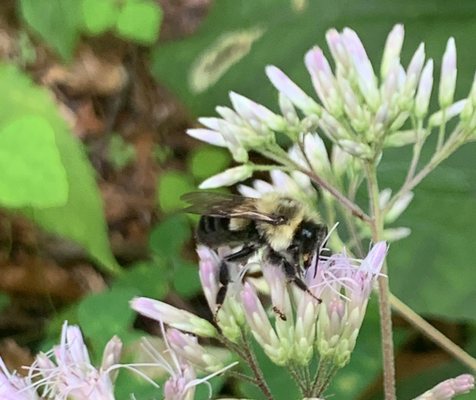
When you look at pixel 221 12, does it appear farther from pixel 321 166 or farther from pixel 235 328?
pixel 235 328

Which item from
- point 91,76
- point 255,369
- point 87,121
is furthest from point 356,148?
point 91,76

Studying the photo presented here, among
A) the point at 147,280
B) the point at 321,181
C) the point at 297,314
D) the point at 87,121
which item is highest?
the point at 321,181

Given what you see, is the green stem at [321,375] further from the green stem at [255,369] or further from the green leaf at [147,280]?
the green leaf at [147,280]

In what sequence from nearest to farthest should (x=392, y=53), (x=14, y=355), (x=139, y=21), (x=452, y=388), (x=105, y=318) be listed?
1. (x=452, y=388)
2. (x=392, y=53)
3. (x=105, y=318)
4. (x=14, y=355)
5. (x=139, y=21)

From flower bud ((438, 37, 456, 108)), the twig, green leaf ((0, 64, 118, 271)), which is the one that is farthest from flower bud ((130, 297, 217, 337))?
green leaf ((0, 64, 118, 271))

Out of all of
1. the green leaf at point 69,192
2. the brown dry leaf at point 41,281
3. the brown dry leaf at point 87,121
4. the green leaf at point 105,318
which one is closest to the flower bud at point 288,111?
the green leaf at point 105,318

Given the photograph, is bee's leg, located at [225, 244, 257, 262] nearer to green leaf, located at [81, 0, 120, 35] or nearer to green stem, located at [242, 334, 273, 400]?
green stem, located at [242, 334, 273, 400]

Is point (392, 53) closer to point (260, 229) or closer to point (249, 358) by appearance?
point (260, 229)
